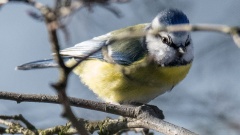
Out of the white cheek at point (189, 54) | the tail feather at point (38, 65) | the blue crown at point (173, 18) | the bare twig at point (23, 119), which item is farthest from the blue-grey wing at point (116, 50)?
the bare twig at point (23, 119)

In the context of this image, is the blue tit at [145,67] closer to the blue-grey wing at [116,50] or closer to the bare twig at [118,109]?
the blue-grey wing at [116,50]

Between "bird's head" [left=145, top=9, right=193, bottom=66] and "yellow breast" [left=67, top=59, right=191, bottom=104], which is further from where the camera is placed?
"yellow breast" [left=67, top=59, right=191, bottom=104]

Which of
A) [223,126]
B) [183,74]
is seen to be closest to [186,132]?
[223,126]

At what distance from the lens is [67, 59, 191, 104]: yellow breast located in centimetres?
309

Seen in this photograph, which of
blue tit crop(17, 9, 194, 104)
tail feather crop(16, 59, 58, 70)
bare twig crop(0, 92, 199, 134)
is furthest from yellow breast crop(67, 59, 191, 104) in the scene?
bare twig crop(0, 92, 199, 134)

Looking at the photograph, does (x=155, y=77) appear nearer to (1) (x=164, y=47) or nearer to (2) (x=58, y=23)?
(1) (x=164, y=47)

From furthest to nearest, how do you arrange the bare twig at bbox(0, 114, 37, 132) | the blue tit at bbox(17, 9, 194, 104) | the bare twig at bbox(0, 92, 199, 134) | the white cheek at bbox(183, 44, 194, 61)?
1. the white cheek at bbox(183, 44, 194, 61)
2. the blue tit at bbox(17, 9, 194, 104)
3. the bare twig at bbox(0, 114, 37, 132)
4. the bare twig at bbox(0, 92, 199, 134)

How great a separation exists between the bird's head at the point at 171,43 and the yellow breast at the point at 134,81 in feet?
0.18

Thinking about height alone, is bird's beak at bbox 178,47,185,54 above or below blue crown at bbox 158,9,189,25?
below

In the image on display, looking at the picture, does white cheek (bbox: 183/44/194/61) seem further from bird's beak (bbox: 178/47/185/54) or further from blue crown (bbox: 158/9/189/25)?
blue crown (bbox: 158/9/189/25)

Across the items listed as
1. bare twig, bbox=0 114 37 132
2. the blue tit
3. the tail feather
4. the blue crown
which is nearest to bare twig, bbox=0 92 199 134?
bare twig, bbox=0 114 37 132

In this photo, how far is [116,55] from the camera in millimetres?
3309

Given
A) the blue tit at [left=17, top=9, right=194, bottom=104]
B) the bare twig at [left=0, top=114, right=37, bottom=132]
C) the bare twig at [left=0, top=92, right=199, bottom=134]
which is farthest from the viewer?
the blue tit at [left=17, top=9, right=194, bottom=104]

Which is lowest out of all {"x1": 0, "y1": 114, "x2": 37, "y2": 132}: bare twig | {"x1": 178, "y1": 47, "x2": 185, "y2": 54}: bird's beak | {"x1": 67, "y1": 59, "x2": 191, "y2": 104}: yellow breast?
{"x1": 0, "y1": 114, "x2": 37, "y2": 132}: bare twig
